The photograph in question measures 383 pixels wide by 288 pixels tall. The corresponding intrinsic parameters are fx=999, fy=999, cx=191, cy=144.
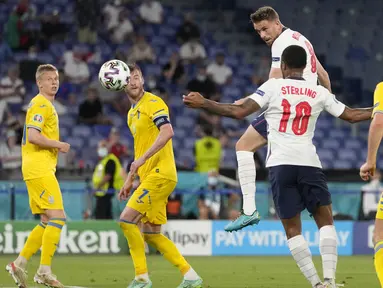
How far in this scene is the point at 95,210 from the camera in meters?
18.7

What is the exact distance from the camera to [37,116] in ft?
36.9

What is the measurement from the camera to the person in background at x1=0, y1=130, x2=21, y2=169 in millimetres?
20031

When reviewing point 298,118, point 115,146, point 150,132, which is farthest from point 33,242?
point 115,146

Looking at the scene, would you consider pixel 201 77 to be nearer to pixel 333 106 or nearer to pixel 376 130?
pixel 333 106

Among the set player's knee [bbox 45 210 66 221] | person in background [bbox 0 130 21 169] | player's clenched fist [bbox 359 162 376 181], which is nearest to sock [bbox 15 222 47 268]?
player's knee [bbox 45 210 66 221]

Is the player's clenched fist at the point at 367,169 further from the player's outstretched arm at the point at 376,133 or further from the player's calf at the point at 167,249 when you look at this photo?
the player's calf at the point at 167,249

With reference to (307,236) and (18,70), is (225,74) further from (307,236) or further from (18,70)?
(307,236)

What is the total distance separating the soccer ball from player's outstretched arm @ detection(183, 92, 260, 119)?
2.07 meters

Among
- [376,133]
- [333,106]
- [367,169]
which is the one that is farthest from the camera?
[333,106]

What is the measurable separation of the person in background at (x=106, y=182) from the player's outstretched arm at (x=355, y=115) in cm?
957

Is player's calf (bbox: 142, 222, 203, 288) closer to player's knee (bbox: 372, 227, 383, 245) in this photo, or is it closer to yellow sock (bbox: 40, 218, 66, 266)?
yellow sock (bbox: 40, 218, 66, 266)

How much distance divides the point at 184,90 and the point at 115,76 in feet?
→ 43.9

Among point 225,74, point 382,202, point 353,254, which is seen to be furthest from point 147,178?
point 225,74

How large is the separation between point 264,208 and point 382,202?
10.1 meters
